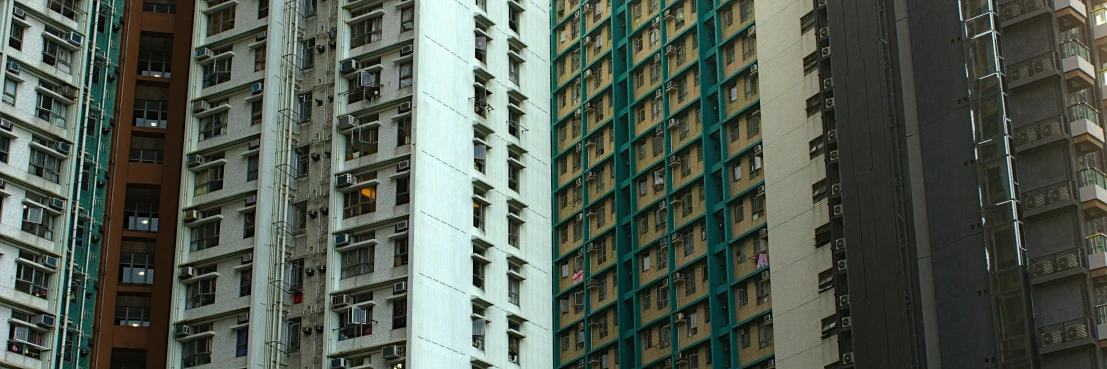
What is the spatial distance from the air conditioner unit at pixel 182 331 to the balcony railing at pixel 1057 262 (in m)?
32.5

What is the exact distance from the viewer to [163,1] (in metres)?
77.4

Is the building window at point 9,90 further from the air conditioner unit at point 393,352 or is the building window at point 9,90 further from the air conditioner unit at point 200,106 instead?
the air conditioner unit at point 393,352

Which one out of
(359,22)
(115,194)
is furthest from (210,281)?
(359,22)

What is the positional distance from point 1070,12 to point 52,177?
40.0 meters

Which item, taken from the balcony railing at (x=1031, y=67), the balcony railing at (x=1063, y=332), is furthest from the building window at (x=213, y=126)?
the balcony railing at (x=1063, y=332)

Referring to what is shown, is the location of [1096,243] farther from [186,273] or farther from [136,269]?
[136,269]

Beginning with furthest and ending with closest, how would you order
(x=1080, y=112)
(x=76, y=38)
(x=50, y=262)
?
(x=76, y=38)
(x=50, y=262)
(x=1080, y=112)

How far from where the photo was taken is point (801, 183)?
83188 millimetres

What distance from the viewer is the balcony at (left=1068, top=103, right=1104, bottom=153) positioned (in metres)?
64.6

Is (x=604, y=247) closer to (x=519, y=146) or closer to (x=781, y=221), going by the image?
(x=781, y=221)

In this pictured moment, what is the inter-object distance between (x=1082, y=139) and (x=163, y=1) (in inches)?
1564

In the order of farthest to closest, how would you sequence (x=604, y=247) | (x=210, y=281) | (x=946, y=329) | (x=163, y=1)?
(x=604, y=247)
(x=163, y=1)
(x=210, y=281)
(x=946, y=329)

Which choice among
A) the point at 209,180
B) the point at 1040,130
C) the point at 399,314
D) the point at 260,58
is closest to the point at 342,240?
the point at 399,314

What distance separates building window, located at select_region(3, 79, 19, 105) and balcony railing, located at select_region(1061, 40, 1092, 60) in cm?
4052
